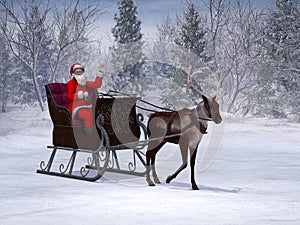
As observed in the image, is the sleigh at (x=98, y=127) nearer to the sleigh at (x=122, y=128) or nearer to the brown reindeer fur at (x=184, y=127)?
the sleigh at (x=122, y=128)

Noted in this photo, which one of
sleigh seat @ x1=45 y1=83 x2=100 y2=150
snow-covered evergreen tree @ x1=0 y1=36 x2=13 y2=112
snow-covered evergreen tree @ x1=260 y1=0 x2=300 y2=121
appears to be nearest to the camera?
sleigh seat @ x1=45 y1=83 x2=100 y2=150

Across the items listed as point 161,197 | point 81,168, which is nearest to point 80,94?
point 81,168

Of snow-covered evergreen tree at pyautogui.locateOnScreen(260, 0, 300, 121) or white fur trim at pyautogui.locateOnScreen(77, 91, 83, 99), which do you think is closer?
white fur trim at pyautogui.locateOnScreen(77, 91, 83, 99)

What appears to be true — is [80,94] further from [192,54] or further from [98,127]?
[192,54]

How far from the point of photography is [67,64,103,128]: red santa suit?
29.6 feet

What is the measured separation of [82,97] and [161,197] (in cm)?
230

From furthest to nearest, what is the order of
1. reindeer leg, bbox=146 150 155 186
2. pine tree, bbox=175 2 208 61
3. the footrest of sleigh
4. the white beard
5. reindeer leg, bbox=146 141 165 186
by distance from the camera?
pine tree, bbox=175 2 208 61 < the white beard < the footrest of sleigh < reindeer leg, bbox=146 141 165 186 < reindeer leg, bbox=146 150 155 186

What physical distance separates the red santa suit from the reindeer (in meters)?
1.03

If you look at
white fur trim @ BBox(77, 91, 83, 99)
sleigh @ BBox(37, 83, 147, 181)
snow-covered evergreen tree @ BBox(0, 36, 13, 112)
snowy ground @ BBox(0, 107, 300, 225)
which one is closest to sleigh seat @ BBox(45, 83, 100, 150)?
sleigh @ BBox(37, 83, 147, 181)

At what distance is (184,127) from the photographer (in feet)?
27.3

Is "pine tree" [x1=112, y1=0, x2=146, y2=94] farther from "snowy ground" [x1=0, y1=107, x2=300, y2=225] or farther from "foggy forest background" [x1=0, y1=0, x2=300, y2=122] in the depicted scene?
"snowy ground" [x1=0, y1=107, x2=300, y2=225]

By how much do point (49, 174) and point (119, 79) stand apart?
2564cm

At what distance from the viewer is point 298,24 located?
29391 mm

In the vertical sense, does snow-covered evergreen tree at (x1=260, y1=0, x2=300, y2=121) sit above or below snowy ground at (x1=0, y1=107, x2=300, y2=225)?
above
